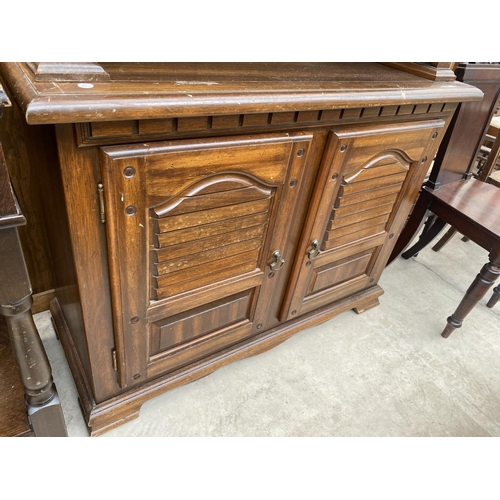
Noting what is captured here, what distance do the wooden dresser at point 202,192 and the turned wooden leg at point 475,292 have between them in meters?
0.39

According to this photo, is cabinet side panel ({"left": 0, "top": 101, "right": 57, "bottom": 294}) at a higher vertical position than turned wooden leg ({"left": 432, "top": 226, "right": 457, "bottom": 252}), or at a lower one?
higher

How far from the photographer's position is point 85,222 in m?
0.77

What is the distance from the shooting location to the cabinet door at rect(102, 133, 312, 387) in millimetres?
776

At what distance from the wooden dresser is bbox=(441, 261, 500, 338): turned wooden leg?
1.27 feet

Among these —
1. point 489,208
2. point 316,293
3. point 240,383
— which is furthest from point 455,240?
point 240,383

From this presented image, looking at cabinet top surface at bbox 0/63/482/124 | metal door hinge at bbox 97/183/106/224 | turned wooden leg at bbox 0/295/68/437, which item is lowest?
turned wooden leg at bbox 0/295/68/437

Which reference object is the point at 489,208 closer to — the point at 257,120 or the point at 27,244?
the point at 257,120

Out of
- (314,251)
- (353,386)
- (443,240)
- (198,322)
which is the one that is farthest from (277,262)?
(443,240)

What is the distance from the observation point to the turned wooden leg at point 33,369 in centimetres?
73

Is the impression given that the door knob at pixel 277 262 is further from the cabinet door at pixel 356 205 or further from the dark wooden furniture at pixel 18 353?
the dark wooden furniture at pixel 18 353

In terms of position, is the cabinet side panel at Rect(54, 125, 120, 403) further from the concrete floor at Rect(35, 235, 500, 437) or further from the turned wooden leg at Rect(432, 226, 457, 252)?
the turned wooden leg at Rect(432, 226, 457, 252)

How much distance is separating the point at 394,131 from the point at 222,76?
1.74 feet

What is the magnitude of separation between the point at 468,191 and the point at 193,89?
1.36 meters

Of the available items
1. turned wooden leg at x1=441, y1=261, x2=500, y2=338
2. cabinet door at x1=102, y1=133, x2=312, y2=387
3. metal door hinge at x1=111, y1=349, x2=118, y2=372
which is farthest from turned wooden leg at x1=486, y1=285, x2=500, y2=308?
metal door hinge at x1=111, y1=349, x2=118, y2=372
